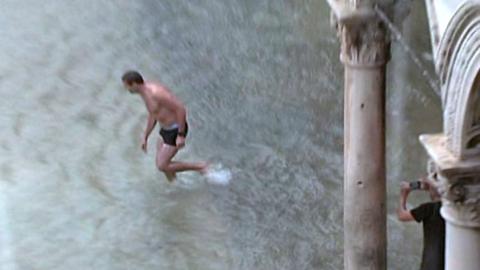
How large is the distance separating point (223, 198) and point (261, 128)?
1.87 meters

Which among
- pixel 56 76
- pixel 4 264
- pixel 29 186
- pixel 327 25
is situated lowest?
pixel 4 264

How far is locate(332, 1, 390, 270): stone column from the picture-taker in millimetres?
7547

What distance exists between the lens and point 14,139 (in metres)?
12.0

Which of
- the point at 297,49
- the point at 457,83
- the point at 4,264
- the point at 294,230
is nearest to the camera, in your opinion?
the point at 457,83

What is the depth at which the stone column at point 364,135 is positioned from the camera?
755 centimetres

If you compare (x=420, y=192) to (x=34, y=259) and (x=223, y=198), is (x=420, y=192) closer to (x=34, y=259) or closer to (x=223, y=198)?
(x=223, y=198)

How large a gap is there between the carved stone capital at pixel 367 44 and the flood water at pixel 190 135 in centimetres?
220

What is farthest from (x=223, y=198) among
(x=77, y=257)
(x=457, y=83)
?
(x=457, y=83)

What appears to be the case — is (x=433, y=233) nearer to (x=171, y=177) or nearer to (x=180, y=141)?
(x=180, y=141)

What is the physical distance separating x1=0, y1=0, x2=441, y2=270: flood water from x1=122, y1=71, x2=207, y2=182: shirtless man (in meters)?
0.38

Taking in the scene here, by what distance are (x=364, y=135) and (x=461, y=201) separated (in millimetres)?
2272

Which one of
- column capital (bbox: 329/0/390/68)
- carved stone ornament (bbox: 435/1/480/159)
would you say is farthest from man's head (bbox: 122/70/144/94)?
carved stone ornament (bbox: 435/1/480/159)

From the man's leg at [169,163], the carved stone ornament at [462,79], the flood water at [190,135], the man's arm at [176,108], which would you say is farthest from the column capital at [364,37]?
the man's leg at [169,163]

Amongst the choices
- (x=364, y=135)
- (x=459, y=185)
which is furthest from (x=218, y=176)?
(x=459, y=185)
